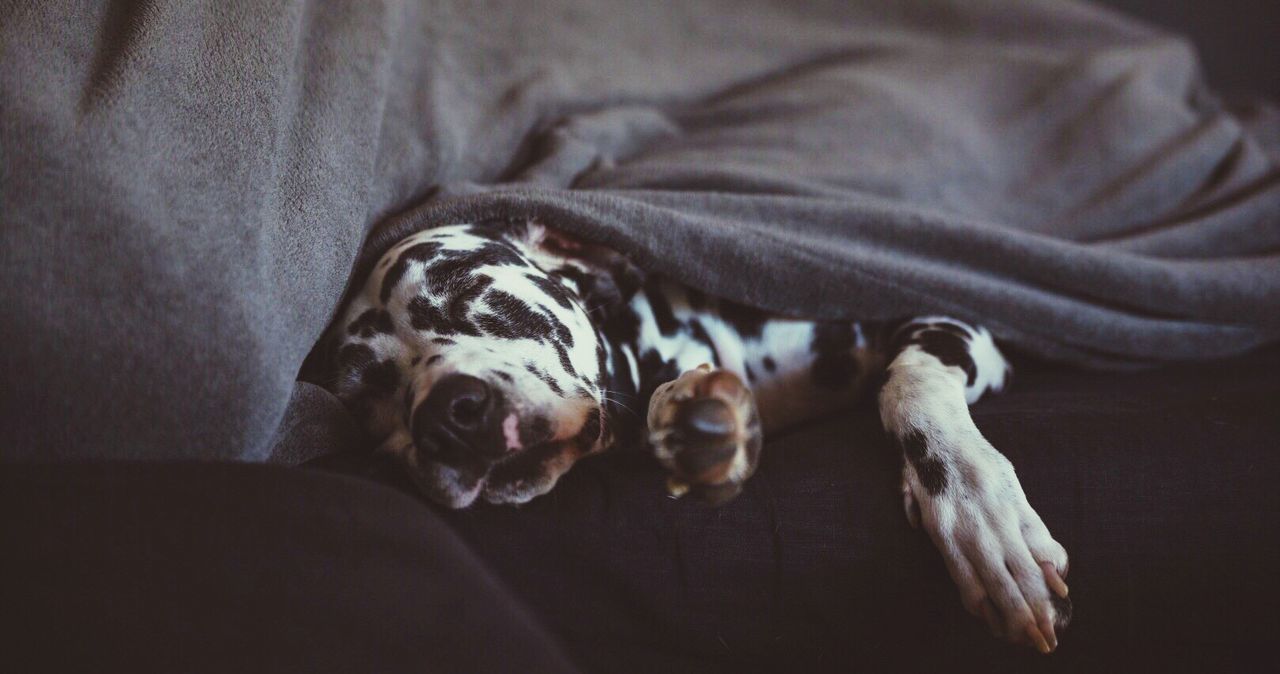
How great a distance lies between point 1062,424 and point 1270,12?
2.46 m

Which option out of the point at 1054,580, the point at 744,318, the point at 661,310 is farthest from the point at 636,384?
the point at 1054,580

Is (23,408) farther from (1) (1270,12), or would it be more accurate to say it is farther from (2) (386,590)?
(1) (1270,12)

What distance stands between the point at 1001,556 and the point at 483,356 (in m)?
0.81

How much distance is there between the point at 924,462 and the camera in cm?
132

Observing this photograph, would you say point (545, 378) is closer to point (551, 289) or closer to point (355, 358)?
point (551, 289)

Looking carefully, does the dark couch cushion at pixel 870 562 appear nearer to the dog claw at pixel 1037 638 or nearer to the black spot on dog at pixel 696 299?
the dog claw at pixel 1037 638

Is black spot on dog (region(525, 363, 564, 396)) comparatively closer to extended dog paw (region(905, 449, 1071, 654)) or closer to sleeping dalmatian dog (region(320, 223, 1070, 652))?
sleeping dalmatian dog (region(320, 223, 1070, 652))

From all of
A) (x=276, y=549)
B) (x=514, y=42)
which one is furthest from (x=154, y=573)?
(x=514, y=42)

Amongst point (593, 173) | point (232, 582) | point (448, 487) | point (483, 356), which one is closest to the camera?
point (232, 582)

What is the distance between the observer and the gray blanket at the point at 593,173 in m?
1.12

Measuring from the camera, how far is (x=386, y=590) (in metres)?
0.99

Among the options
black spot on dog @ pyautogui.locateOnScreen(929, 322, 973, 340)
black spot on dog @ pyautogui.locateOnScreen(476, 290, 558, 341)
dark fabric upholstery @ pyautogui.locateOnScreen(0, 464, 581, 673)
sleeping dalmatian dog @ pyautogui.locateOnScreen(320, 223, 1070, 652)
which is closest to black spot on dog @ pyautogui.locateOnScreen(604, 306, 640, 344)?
sleeping dalmatian dog @ pyautogui.locateOnScreen(320, 223, 1070, 652)

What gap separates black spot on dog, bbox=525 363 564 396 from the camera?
4.49 feet

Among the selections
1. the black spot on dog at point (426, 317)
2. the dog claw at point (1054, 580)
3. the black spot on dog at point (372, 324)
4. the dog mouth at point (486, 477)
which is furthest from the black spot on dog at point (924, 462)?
the black spot on dog at point (372, 324)
